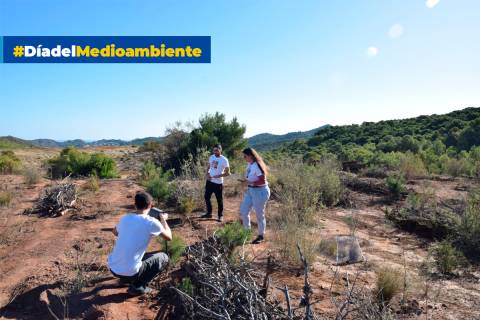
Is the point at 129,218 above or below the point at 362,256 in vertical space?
above

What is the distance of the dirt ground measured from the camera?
3877 millimetres

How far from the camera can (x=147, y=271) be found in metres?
4.11

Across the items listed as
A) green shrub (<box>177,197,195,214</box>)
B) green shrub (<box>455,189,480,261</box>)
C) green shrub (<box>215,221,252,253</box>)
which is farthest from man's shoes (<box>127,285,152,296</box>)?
green shrub (<box>455,189,480,261</box>)

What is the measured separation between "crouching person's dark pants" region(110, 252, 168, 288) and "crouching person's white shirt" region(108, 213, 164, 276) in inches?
3.6

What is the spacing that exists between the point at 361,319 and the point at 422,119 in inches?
1727

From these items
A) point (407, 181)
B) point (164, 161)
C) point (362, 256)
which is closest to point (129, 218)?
point (362, 256)

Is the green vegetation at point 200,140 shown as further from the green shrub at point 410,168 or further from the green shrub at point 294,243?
the green shrub at point 294,243

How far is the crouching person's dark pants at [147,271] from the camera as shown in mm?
4008

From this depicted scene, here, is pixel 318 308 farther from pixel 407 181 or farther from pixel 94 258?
pixel 407 181

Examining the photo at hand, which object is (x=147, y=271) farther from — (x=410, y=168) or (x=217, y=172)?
(x=410, y=168)

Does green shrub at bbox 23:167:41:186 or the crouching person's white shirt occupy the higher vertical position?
green shrub at bbox 23:167:41:186

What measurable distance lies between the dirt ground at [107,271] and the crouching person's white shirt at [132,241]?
38 centimetres

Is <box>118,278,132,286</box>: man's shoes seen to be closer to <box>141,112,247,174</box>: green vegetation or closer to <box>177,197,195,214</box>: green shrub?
<box>177,197,195,214</box>: green shrub

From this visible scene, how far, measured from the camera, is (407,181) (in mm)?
12688
